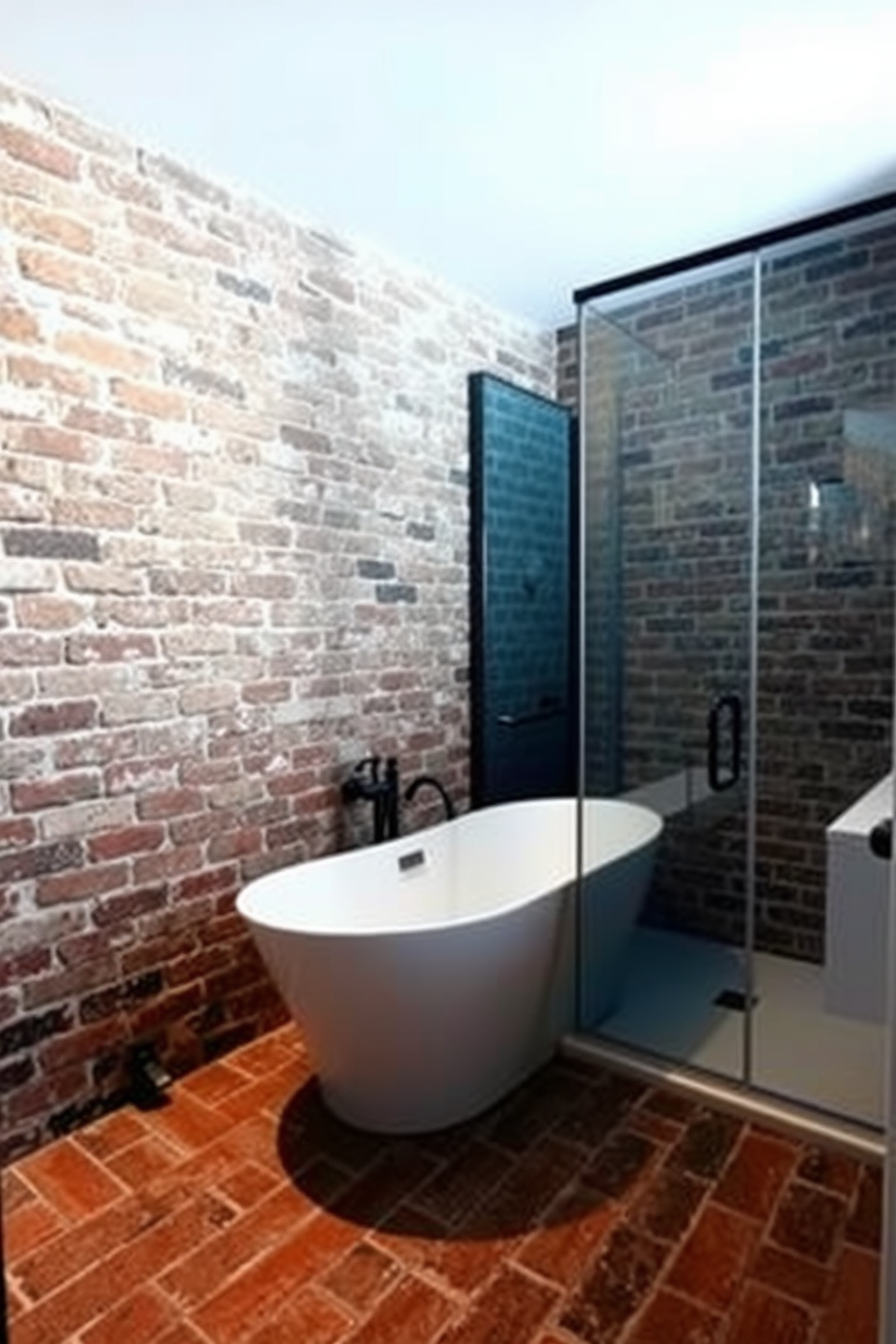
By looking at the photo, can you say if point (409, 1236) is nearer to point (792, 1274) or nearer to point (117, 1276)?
point (117, 1276)

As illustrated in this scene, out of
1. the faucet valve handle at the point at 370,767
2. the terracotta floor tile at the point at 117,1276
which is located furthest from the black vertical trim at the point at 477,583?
the terracotta floor tile at the point at 117,1276

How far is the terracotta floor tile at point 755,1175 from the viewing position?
185cm

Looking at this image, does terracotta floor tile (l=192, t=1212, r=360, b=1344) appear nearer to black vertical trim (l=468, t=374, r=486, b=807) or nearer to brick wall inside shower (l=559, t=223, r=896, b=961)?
brick wall inside shower (l=559, t=223, r=896, b=961)

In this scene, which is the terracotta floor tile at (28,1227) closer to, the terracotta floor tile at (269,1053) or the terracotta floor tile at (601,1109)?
the terracotta floor tile at (269,1053)

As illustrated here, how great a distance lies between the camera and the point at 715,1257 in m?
1.70

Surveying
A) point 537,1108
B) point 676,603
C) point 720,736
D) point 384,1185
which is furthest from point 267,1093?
point 676,603

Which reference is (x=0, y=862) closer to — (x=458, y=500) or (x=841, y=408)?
(x=458, y=500)

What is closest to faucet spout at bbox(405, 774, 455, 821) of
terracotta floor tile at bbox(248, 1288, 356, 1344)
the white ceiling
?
terracotta floor tile at bbox(248, 1288, 356, 1344)

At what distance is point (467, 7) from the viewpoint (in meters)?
1.78

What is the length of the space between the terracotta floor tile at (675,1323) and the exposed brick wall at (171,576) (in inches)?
53.7

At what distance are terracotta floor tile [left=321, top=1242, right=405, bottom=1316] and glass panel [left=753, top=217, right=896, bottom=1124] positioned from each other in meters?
1.37

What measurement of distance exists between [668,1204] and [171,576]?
193cm

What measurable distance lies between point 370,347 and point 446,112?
33.3 inches

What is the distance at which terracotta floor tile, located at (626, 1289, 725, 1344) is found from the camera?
1.51 m
